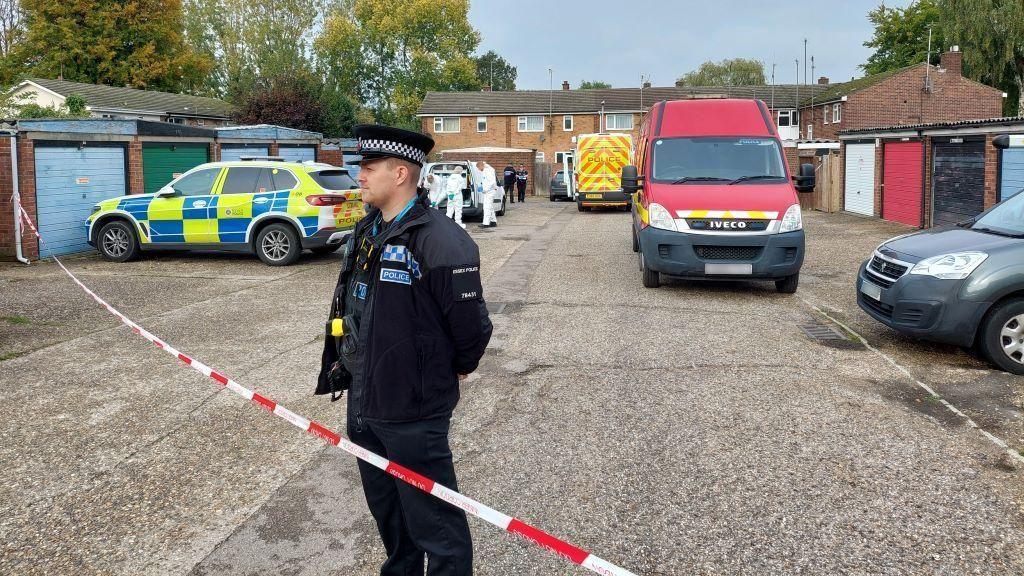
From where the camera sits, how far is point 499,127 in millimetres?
59312

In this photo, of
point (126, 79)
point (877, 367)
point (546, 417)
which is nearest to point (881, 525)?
point (546, 417)

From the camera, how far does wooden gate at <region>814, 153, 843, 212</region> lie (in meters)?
28.7

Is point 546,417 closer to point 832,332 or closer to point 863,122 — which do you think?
point 832,332

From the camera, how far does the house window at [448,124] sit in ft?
196

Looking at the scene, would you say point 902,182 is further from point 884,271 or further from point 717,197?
point 884,271

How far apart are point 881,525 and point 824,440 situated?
4.16 feet

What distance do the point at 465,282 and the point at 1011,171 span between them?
17841 mm

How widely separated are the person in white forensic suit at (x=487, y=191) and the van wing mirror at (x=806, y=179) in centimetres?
1290

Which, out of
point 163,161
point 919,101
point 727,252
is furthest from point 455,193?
point 919,101

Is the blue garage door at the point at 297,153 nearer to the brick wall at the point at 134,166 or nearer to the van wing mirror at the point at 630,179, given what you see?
the brick wall at the point at 134,166

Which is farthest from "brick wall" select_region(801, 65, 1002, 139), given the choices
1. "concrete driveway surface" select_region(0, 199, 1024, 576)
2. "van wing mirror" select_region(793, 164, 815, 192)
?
"concrete driveway surface" select_region(0, 199, 1024, 576)

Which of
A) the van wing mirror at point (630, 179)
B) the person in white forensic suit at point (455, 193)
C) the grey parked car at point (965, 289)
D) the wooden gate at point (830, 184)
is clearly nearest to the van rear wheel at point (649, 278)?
Answer: the van wing mirror at point (630, 179)

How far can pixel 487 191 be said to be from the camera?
A: 2384cm

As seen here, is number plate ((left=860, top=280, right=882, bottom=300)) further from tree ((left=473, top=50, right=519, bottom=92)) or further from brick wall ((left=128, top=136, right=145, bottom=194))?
tree ((left=473, top=50, right=519, bottom=92))
